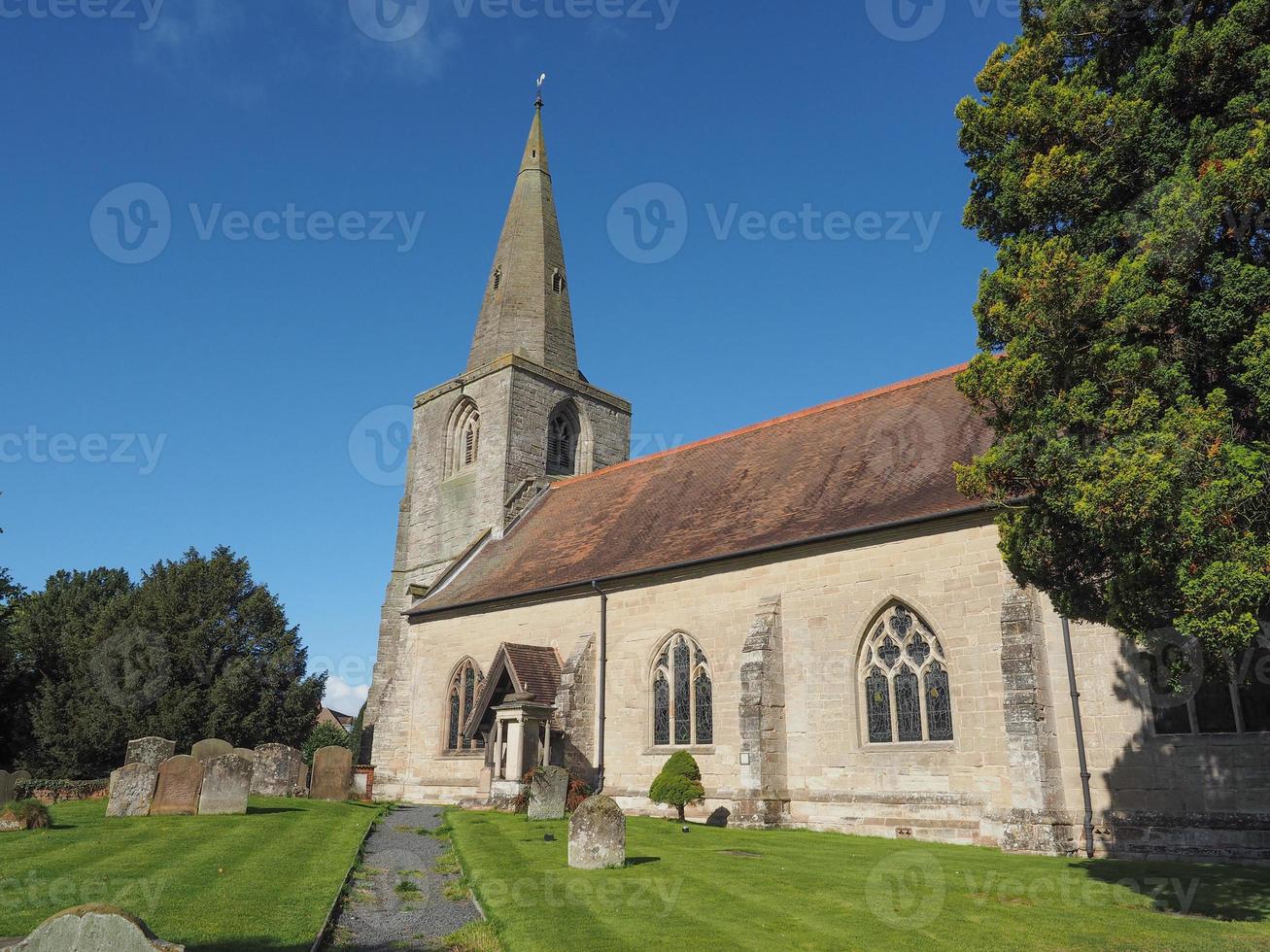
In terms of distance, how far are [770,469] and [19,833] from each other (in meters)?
17.7

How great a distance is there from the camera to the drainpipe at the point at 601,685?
22.1m

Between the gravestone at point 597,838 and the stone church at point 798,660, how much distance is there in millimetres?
6450

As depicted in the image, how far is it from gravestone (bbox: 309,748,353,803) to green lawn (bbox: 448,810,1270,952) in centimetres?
1111

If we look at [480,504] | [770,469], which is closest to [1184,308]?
[770,469]

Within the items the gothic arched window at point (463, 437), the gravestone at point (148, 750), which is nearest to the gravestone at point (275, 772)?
the gravestone at point (148, 750)

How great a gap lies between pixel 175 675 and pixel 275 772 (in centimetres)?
1360

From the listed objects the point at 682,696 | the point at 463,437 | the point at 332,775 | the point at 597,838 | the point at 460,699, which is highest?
the point at 463,437

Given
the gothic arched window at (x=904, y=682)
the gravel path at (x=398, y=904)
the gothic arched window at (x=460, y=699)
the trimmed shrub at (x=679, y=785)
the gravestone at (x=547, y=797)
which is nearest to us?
the gravel path at (x=398, y=904)

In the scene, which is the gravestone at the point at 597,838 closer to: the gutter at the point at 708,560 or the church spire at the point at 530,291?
the gutter at the point at 708,560

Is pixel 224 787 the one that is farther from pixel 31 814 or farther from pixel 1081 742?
pixel 1081 742

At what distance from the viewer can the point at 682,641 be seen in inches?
848

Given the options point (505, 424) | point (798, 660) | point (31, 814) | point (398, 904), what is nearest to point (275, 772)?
point (31, 814)

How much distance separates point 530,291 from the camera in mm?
36500

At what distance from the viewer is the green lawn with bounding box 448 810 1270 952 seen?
8422mm
